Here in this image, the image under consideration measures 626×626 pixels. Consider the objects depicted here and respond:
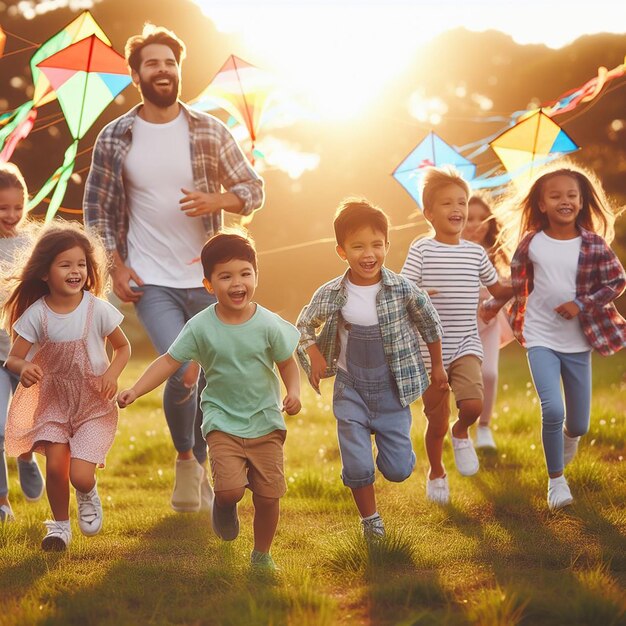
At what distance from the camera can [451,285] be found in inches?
241

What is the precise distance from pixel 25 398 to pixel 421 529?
2258 mm

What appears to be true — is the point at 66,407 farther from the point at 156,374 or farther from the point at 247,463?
the point at 247,463

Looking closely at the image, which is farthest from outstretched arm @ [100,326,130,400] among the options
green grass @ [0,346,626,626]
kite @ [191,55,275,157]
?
kite @ [191,55,275,157]

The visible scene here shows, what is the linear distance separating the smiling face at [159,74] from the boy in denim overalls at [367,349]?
1.41m

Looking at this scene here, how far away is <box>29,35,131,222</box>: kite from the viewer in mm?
7246

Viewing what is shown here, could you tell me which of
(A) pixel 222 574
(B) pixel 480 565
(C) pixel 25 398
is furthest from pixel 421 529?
(C) pixel 25 398

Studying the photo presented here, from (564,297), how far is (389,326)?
4.72 feet

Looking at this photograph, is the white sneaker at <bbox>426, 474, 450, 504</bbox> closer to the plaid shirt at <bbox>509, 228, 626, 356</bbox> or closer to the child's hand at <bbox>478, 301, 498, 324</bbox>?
the child's hand at <bbox>478, 301, 498, 324</bbox>

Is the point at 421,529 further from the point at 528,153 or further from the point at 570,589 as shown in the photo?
the point at 528,153

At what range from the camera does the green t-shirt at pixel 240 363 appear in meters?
4.56

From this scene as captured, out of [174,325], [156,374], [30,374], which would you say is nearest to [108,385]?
[30,374]

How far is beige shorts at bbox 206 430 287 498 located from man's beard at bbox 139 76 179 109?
2.23 metres

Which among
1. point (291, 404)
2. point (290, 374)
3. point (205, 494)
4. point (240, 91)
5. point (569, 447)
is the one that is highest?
point (240, 91)

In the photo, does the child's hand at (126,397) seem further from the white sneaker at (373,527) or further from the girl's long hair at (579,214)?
the girl's long hair at (579,214)
